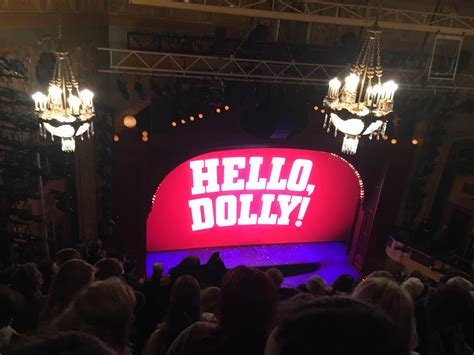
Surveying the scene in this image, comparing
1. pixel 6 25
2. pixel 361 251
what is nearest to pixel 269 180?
pixel 361 251

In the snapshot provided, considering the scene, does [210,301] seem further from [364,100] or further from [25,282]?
[364,100]

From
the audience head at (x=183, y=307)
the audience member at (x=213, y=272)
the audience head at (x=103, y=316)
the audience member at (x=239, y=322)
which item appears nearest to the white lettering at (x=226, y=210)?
the audience member at (x=213, y=272)

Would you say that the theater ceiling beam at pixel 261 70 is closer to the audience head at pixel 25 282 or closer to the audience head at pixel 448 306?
the audience head at pixel 25 282

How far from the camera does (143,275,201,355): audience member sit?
264 centimetres

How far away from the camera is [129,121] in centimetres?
725

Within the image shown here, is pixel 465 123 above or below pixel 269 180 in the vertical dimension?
above

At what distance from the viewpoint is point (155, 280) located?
189 inches

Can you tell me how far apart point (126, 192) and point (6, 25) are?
3.38 metres

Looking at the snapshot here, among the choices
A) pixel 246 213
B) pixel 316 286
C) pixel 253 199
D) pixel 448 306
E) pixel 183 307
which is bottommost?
pixel 246 213

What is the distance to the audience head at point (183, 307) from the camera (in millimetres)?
2730

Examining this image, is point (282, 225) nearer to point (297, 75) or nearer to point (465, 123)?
point (297, 75)

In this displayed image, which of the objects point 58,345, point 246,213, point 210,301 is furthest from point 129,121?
point 58,345

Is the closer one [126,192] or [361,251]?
[126,192]

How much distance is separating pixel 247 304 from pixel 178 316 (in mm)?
1022
